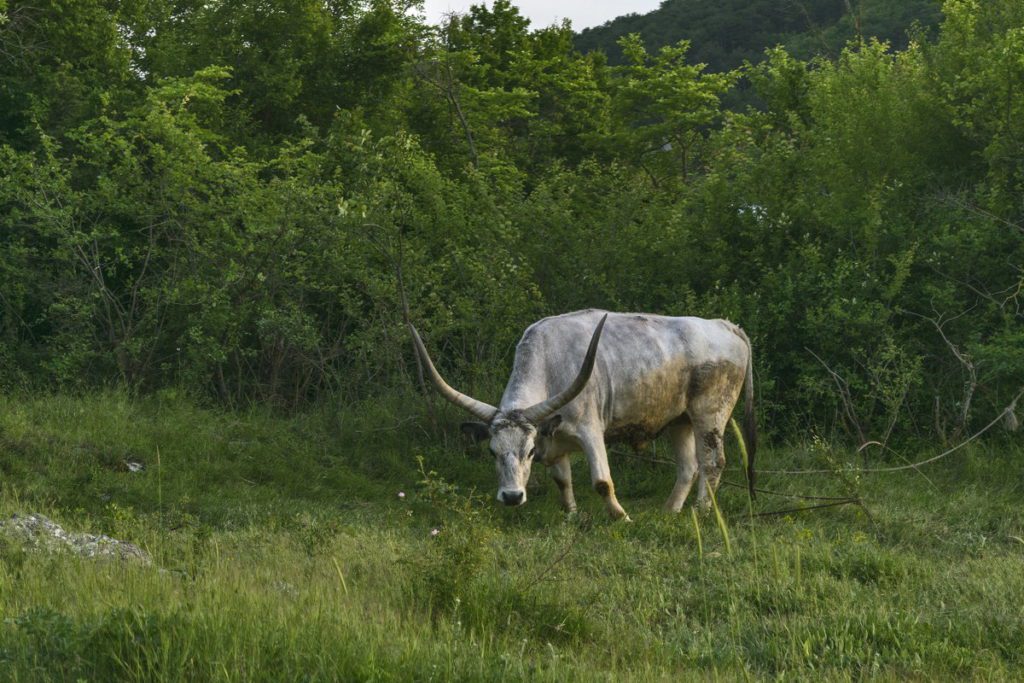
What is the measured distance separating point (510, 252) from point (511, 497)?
5.57m

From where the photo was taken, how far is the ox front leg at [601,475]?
9945mm

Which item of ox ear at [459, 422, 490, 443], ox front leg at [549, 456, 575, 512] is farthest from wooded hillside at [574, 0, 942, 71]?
ox ear at [459, 422, 490, 443]

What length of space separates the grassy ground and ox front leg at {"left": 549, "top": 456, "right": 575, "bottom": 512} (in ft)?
0.67

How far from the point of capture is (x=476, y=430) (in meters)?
9.77

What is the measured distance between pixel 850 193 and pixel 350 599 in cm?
1003

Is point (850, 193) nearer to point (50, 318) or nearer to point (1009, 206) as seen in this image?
point (1009, 206)

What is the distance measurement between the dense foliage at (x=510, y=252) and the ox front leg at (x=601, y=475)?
2902 mm

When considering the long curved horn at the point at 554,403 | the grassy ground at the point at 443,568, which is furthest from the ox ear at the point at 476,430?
the grassy ground at the point at 443,568

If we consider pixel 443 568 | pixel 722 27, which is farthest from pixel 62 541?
pixel 722 27

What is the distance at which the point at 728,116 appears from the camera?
2533cm

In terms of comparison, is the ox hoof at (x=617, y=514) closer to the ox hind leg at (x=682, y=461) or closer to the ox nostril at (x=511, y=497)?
the ox hind leg at (x=682, y=461)

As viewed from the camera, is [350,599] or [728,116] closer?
[350,599]

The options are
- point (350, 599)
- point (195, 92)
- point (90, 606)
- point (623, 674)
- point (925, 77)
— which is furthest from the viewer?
point (195, 92)

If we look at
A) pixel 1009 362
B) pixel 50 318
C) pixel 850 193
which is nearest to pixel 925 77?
pixel 850 193
